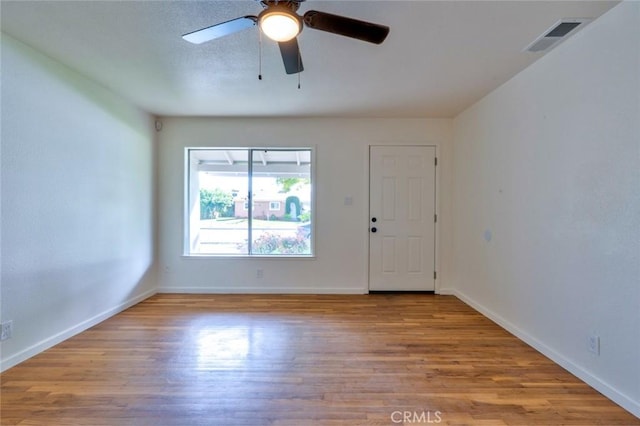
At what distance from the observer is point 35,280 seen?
231cm

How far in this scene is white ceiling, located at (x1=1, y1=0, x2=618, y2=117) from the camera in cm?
179

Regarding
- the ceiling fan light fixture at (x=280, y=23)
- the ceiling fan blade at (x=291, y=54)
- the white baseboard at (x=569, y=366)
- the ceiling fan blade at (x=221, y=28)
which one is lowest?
the white baseboard at (x=569, y=366)

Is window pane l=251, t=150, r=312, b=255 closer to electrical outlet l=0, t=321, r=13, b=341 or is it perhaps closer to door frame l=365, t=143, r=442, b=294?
door frame l=365, t=143, r=442, b=294

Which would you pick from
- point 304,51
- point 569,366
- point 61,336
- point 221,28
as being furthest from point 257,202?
point 569,366

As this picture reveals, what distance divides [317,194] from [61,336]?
3.02 metres

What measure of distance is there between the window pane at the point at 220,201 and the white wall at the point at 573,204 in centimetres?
311

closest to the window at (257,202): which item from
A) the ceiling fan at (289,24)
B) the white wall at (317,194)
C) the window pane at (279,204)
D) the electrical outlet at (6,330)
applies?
the window pane at (279,204)

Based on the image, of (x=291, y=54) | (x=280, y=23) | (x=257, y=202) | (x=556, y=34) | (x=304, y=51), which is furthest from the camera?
(x=257, y=202)

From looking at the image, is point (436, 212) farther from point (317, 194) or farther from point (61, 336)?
point (61, 336)

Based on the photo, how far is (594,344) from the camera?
1932 mm

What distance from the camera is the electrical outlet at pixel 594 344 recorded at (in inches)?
75.2

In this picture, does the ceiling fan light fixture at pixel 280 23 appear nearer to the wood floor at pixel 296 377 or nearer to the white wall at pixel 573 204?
the white wall at pixel 573 204

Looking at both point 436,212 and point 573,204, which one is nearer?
point 573,204

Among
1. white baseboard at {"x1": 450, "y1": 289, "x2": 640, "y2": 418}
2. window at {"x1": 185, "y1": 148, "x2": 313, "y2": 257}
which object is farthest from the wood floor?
window at {"x1": 185, "y1": 148, "x2": 313, "y2": 257}
